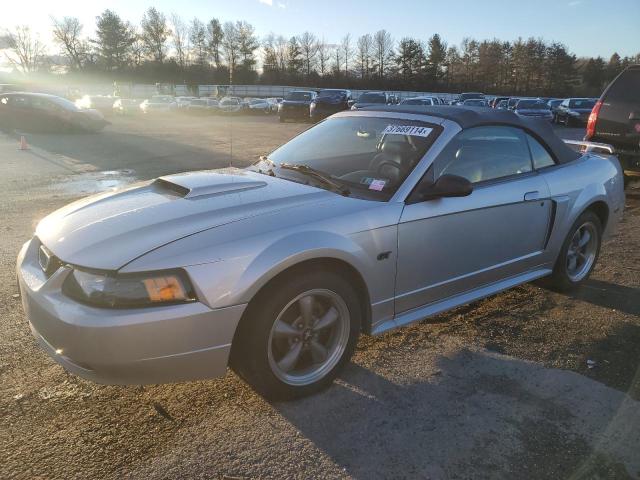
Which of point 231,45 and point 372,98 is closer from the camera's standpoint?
point 372,98

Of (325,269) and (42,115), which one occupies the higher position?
(42,115)

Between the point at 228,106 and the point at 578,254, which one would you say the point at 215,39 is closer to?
the point at 228,106

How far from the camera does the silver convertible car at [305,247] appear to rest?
2.24 metres

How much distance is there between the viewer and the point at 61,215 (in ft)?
9.73

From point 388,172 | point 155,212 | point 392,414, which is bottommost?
point 392,414

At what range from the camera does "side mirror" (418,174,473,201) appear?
298cm

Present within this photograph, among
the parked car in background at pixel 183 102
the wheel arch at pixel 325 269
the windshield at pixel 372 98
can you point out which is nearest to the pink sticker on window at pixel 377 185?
the wheel arch at pixel 325 269

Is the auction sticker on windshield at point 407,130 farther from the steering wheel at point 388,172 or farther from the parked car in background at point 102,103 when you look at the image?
the parked car in background at point 102,103

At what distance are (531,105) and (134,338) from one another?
33.6 metres

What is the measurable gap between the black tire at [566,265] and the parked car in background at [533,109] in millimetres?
26994

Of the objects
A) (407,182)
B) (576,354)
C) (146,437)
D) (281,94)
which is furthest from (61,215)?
(281,94)

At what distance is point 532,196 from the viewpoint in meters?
3.66

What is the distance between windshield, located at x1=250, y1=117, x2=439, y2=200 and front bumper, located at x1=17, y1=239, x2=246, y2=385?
1.28m

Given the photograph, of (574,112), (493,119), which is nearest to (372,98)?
(574,112)
